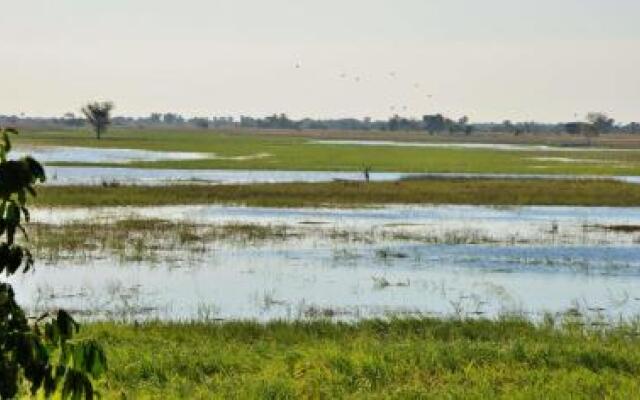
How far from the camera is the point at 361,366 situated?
39.2ft

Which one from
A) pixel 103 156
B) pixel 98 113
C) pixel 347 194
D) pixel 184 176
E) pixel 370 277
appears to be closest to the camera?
pixel 370 277

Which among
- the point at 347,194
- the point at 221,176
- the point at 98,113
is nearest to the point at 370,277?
the point at 347,194

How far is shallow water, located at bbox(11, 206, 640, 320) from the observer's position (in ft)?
67.2

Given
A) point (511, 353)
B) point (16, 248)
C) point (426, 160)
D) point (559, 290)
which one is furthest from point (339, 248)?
point (426, 160)

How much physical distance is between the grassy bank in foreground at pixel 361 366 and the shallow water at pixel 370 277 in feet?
11.1

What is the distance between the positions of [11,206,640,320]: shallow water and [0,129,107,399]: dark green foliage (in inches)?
543

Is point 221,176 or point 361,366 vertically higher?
point 361,366

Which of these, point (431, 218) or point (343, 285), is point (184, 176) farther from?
point (343, 285)

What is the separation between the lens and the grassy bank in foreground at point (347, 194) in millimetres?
46406

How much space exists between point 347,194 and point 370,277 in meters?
26.3

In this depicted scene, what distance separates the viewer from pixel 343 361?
12.2 meters

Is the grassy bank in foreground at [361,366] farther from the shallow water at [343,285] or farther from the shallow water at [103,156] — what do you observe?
the shallow water at [103,156]

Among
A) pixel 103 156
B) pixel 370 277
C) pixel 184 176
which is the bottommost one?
pixel 103 156

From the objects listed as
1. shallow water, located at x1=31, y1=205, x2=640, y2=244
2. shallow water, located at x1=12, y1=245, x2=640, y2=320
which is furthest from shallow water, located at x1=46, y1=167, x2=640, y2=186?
shallow water, located at x1=12, y1=245, x2=640, y2=320
